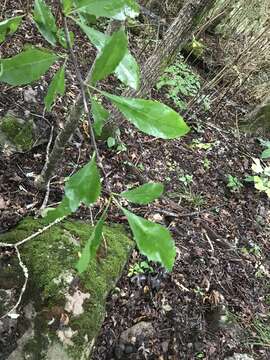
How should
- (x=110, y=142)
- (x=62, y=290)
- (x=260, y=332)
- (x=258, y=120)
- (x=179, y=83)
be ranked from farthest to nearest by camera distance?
1. (x=258, y=120)
2. (x=179, y=83)
3. (x=110, y=142)
4. (x=260, y=332)
5. (x=62, y=290)

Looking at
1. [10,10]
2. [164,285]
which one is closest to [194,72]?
[10,10]

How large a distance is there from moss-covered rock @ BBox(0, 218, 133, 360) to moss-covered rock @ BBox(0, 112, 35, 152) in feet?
1.88

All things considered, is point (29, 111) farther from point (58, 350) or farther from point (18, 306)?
point (58, 350)

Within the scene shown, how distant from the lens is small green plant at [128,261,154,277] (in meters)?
2.67

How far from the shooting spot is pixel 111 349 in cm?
230

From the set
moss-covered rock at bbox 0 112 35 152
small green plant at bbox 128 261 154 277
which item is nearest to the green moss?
moss-covered rock at bbox 0 112 35 152

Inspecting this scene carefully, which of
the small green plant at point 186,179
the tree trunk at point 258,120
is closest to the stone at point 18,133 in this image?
the small green plant at point 186,179

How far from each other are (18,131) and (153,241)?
6.84 feet

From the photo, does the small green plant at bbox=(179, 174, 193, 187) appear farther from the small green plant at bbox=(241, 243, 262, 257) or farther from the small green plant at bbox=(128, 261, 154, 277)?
the small green plant at bbox=(128, 261, 154, 277)

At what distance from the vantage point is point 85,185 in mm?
850

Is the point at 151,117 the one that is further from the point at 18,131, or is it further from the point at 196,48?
the point at 196,48

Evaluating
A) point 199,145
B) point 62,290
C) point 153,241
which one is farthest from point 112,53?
point 199,145

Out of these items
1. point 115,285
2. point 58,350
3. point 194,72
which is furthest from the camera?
point 194,72

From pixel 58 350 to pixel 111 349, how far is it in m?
0.49
